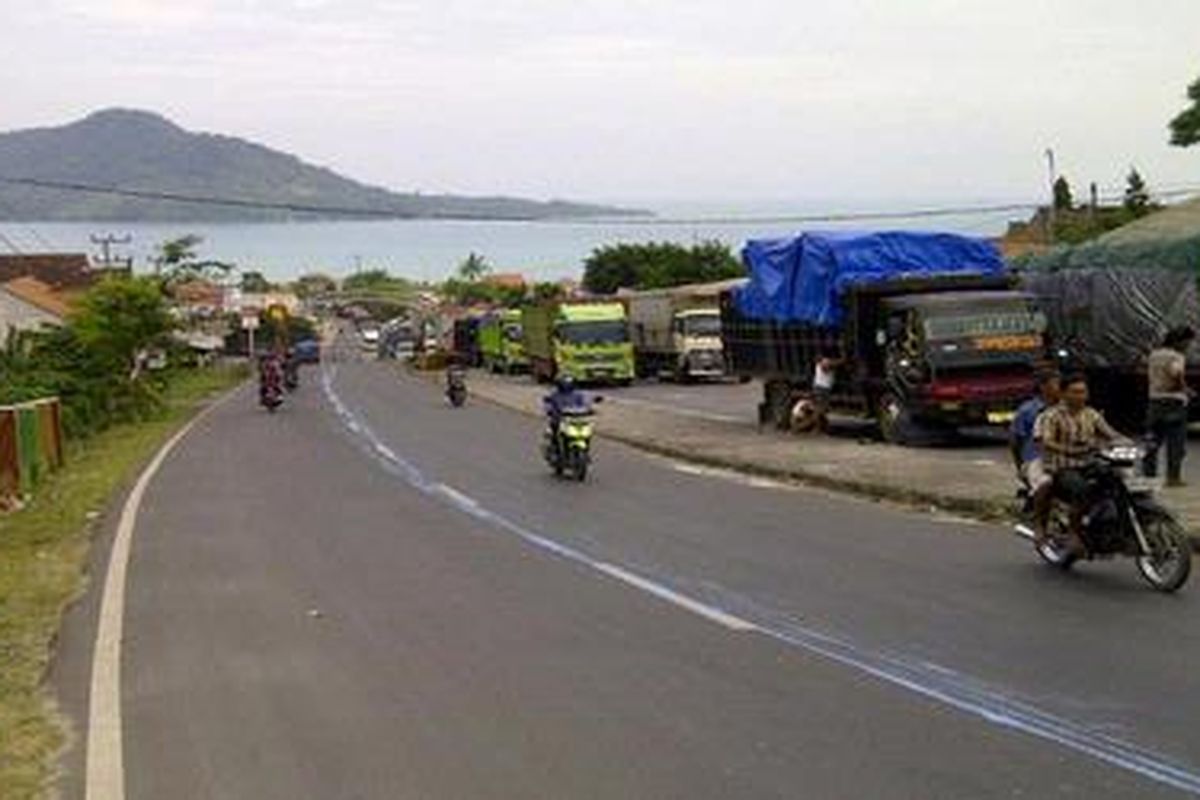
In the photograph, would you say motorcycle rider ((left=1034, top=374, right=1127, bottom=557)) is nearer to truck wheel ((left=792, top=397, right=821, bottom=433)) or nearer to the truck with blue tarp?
the truck with blue tarp

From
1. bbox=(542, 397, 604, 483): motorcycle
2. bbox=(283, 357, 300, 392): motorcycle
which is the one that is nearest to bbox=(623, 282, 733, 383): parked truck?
bbox=(283, 357, 300, 392): motorcycle

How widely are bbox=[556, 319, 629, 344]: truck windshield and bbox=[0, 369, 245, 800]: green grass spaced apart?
23869mm

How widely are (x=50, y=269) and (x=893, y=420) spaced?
100969mm

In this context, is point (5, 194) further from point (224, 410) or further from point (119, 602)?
point (119, 602)

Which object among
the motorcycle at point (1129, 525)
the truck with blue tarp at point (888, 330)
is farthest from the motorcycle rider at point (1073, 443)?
the truck with blue tarp at point (888, 330)

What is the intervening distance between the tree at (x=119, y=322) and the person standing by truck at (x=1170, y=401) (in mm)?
43671

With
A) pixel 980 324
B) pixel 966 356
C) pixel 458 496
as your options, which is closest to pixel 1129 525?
pixel 458 496

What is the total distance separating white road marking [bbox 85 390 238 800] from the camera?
7.30 meters

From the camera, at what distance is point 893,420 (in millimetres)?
27188

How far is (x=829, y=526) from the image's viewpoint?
16.2 metres

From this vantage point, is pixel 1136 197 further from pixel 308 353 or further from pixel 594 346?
pixel 308 353

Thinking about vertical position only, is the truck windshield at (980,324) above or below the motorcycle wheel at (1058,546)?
above

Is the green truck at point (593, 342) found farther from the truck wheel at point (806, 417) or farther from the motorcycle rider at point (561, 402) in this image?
the motorcycle rider at point (561, 402)

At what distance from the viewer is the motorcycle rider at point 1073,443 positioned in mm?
12375
